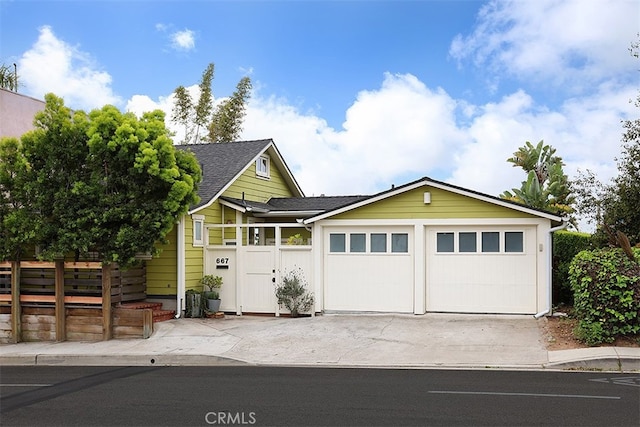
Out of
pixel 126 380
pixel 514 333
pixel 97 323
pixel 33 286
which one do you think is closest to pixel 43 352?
pixel 97 323

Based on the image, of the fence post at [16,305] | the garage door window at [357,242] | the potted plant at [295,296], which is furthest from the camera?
the potted plant at [295,296]

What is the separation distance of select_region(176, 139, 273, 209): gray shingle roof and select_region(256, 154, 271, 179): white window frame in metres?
0.52

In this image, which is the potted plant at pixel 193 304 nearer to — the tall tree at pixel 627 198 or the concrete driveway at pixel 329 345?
the concrete driveway at pixel 329 345

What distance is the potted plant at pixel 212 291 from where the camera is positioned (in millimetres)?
17656

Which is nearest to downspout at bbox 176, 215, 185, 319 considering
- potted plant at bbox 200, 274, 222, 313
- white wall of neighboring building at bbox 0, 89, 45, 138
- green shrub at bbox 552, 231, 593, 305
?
potted plant at bbox 200, 274, 222, 313

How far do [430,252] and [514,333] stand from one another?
334cm

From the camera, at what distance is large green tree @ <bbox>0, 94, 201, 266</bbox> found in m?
14.9

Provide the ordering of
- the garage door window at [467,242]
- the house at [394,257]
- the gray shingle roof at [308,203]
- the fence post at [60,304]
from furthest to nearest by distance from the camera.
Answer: the gray shingle roof at [308,203] → the garage door window at [467,242] → the house at [394,257] → the fence post at [60,304]

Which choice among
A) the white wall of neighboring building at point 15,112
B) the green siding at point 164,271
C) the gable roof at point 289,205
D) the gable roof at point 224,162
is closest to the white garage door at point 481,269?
the gable roof at point 289,205

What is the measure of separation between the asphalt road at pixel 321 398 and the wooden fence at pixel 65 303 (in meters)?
3.37

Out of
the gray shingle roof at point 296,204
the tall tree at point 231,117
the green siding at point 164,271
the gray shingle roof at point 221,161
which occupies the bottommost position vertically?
the green siding at point 164,271

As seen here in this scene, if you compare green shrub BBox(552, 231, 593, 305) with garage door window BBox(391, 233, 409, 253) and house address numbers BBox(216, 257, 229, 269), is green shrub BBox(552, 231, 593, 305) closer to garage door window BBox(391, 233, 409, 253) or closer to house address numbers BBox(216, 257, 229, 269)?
garage door window BBox(391, 233, 409, 253)

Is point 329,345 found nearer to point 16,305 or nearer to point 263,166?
point 16,305

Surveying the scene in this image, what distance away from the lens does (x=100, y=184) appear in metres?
15.2
